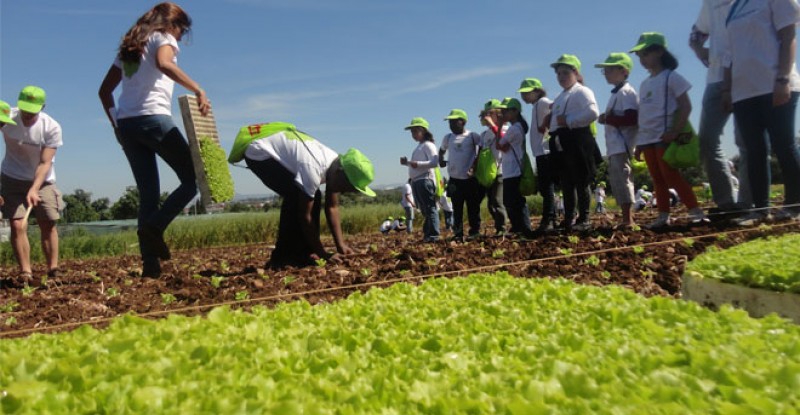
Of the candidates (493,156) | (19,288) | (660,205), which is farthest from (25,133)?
(660,205)

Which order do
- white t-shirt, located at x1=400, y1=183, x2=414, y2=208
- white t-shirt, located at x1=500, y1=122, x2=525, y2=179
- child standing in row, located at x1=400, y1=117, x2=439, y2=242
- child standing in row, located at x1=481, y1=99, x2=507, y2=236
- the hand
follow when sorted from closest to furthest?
the hand → white t-shirt, located at x1=500, y1=122, x2=525, y2=179 → child standing in row, located at x1=481, y1=99, x2=507, y2=236 → child standing in row, located at x1=400, y1=117, x2=439, y2=242 → white t-shirt, located at x1=400, y1=183, x2=414, y2=208

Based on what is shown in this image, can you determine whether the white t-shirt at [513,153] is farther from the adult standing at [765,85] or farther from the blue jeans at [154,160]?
the blue jeans at [154,160]

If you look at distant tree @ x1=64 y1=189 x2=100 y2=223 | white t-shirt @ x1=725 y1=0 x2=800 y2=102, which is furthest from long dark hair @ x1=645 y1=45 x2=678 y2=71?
distant tree @ x1=64 y1=189 x2=100 y2=223

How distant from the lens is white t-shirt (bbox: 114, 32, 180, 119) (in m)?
4.19

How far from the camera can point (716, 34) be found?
5.22 meters

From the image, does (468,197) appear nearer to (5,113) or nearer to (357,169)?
(357,169)

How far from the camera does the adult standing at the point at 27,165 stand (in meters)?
5.14

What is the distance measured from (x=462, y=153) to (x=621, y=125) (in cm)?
229

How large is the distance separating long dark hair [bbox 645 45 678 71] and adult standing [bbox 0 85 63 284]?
5.48 m

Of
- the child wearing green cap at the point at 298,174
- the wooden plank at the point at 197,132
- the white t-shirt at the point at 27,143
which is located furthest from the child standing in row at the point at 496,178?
the white t-shirt at the point at 27,143

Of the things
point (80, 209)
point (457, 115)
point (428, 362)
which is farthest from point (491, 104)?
point (80, 209)

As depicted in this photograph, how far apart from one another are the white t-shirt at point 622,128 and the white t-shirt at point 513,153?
1093mm

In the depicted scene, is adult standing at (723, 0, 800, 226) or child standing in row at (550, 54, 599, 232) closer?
adult standing at (723, 0, 800, 226)

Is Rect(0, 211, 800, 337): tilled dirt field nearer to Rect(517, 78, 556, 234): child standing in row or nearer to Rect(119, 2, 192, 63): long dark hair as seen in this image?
Rect(517, 78, 556, 234): child standing in row
